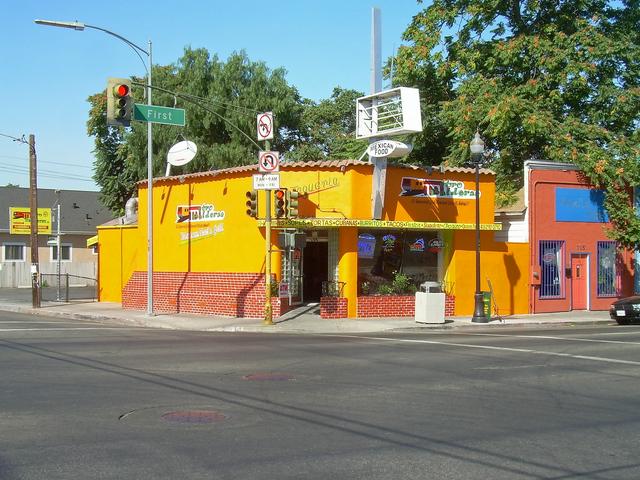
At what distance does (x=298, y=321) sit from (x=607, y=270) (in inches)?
552

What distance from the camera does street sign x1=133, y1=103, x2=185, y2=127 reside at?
824 inches

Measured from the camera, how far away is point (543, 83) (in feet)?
95.3

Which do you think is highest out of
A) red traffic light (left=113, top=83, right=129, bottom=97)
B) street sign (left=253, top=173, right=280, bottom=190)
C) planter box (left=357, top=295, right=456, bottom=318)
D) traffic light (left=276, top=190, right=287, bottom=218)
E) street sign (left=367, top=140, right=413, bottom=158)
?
red traffic light (left=113, top=83, right=129, bottom=97)

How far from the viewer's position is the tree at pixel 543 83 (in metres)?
28.0

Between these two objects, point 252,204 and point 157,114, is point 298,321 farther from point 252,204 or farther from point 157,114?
point 157,114

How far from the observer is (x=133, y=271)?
29266mm

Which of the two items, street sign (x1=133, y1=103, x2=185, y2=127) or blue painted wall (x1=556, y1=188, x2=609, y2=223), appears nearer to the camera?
street sign (x1=133, y1=103, x2=185, y2=127)

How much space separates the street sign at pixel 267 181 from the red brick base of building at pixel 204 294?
12.2ft

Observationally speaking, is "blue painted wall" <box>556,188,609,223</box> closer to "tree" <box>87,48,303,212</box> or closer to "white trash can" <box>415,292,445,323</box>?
"white trash can" <box>415,292,445,323</box>

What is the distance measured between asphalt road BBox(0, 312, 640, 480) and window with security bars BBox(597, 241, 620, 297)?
45.7ft

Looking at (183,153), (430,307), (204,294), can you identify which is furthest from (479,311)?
(183,153)

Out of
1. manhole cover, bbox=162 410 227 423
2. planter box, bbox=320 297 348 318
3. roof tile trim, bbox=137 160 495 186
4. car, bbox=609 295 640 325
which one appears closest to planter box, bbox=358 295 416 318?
planter box, bbox=320 297 348 318

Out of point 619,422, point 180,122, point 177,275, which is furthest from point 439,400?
point 177,275

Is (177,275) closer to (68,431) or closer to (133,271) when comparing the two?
(133,271)
